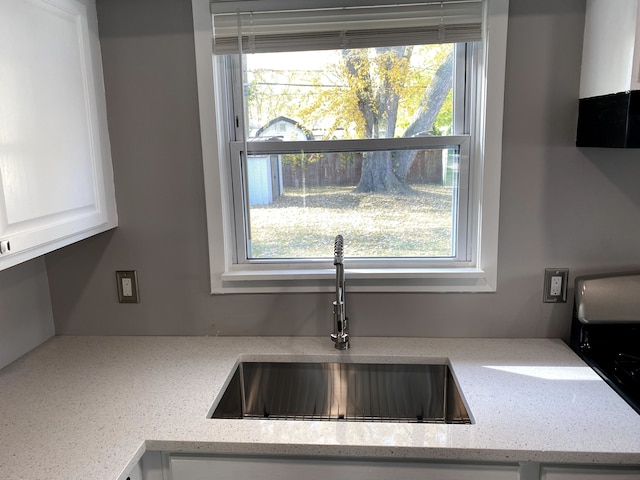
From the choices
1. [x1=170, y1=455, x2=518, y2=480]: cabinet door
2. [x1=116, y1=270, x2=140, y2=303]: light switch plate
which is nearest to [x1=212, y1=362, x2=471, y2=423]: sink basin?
[x1=170, y1=455, x2=518, y2=480]: cabinet door

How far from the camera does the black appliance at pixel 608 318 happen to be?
1545mm

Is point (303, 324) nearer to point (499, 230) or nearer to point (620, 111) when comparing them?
point (499, 230)

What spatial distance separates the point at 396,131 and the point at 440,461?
1066 millimetres

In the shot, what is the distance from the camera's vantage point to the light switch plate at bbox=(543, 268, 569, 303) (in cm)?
166

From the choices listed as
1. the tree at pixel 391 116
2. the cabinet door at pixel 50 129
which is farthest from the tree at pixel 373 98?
the cabinet door at pixel 50 129

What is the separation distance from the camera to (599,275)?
162 centimetres

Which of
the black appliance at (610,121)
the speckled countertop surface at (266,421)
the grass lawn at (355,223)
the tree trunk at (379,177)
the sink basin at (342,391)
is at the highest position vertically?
the black appliance at (610,121)

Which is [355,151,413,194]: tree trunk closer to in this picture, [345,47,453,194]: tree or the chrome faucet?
[345,47,453,194]: tree

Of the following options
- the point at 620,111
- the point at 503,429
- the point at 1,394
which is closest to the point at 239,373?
the point at 1,394

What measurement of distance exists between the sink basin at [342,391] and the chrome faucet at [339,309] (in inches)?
3.2

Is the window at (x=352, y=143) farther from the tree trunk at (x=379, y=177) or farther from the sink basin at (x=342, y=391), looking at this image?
the sink basin at (x=342, y=391)

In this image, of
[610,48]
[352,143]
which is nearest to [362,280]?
[352,143]

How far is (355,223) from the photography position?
1785 millimetres

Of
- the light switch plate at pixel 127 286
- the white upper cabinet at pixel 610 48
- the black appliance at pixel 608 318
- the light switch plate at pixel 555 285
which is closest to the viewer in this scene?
the white upper cabinet at pixel 610 48
